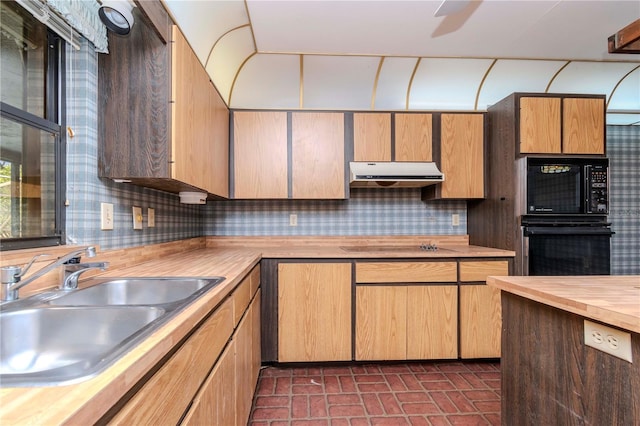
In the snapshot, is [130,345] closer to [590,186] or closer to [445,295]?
[445,295]

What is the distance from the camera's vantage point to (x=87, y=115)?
1322 millimetres

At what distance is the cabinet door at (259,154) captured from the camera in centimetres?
250

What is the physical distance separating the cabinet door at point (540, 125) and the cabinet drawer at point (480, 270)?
93cm

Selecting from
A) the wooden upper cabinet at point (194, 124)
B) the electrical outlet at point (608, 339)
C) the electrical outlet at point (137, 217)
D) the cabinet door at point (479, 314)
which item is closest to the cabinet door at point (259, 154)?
the wooden upper cabinet at point (194, 124)

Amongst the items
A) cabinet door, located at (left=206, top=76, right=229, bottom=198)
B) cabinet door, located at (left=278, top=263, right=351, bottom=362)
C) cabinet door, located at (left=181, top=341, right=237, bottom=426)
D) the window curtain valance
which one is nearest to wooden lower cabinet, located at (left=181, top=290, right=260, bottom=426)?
cabinet door, located at (left=181, top=341, right=237, bottom=426)

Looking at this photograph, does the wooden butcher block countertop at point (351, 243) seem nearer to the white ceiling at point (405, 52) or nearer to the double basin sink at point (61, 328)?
the white ceiling at point (405, 52)

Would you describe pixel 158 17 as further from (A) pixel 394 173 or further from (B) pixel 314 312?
(B) pixel 314 312

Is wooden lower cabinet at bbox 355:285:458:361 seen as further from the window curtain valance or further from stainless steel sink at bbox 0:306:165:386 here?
the window curtain valance

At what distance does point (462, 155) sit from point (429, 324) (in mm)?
1500

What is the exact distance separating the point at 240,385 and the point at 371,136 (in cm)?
208

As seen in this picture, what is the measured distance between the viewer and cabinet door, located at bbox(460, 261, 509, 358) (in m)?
2.30

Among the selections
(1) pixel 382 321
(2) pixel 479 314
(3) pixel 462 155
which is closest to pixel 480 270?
(2) pixel 479 314

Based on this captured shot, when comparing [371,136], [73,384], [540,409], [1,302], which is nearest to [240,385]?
[1,302]

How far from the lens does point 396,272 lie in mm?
2283
